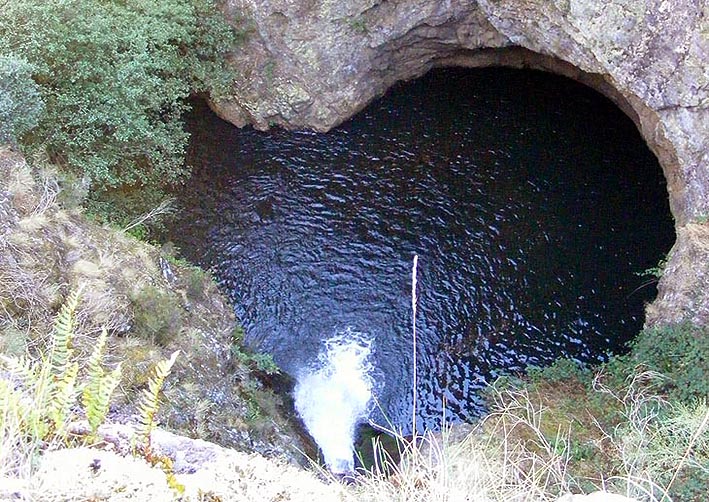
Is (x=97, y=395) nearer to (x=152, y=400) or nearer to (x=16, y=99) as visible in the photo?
(x=152, y=400)

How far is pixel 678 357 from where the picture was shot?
42.9 ft

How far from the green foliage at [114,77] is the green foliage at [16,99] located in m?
0.14

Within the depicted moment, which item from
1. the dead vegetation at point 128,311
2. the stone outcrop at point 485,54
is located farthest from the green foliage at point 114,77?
the stone outcrop at point 485,54

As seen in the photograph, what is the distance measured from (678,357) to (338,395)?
7894 millimetres

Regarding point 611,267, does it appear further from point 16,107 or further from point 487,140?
point 16,107

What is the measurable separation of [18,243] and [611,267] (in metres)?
14.7

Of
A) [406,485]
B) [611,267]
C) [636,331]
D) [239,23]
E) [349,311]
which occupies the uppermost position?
[239,23]

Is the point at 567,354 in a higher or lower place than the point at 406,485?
lower

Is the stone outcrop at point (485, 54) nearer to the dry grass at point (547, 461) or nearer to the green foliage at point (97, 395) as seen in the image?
the dry grass at point (547, 461)

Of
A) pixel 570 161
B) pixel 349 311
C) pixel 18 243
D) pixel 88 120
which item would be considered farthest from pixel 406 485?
pixel 570 161

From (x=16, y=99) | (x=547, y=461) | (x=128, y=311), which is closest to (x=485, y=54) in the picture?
(x=16, y=99)

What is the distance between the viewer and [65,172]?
1554 centimetres

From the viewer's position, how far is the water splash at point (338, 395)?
14406 mm

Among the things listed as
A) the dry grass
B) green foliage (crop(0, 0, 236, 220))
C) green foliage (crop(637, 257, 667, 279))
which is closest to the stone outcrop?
green foliage (crop(637, 257, 667, 279))
